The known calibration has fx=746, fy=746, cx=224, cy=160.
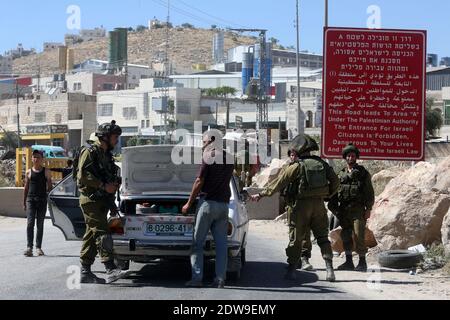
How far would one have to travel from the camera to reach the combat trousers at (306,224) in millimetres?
9703

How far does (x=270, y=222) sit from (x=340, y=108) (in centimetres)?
622

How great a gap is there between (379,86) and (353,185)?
5350 mm

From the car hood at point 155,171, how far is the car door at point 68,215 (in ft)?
2.49

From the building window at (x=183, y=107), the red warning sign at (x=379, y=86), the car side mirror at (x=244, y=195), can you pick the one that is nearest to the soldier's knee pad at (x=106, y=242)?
the car side mirror at (x=244, y=195)

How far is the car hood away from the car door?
76cm

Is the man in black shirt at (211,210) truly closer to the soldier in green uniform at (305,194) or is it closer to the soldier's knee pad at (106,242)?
the soldier in green uniform at (305,194)

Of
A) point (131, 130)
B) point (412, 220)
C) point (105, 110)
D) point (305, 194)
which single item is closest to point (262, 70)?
point (131, 130)

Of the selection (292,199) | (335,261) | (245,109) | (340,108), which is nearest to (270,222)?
(340,108)

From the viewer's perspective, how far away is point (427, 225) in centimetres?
1220

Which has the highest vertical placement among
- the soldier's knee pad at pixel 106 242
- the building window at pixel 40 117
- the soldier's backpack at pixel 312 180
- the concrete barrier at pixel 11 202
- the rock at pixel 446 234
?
the building window at pixel 40 117

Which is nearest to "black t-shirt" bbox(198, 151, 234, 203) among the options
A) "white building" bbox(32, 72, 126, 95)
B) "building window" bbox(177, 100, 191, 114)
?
"building window" bbox(177, 100, 191, 114)

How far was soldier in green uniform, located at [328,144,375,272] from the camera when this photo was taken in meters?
10.8

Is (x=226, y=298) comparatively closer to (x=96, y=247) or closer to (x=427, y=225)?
(x=96, y=247)

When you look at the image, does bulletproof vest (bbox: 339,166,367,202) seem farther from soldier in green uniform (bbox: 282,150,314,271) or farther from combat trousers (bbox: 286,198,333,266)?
combat trousers (bbox: 286,198,333,266)
